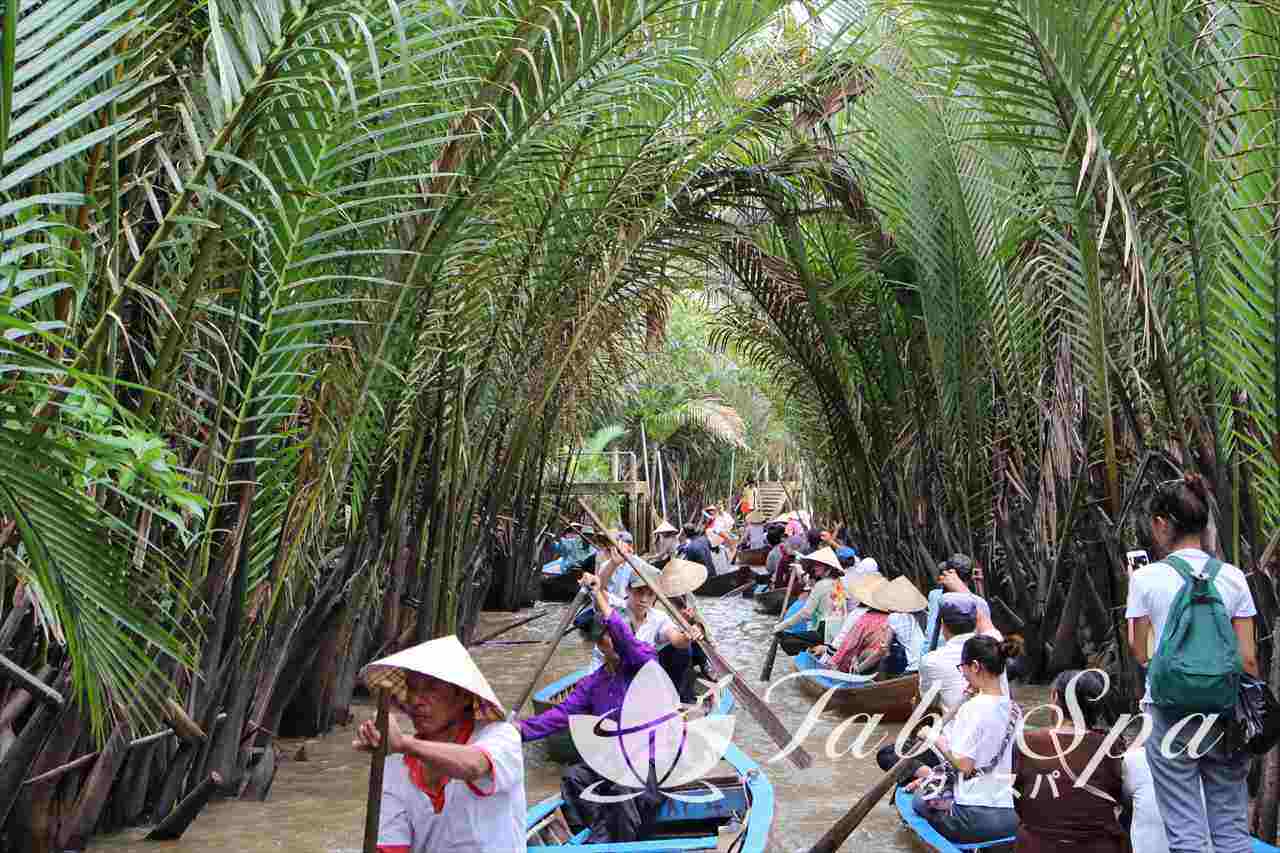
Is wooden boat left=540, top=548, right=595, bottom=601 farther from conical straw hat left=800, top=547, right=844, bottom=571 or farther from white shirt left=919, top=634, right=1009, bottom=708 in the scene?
white shirt left=919, top=634, right=1009, bottom=708

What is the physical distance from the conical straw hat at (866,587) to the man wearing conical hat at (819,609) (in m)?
1.59

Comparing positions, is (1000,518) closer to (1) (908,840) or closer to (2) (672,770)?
(1) (908,840)

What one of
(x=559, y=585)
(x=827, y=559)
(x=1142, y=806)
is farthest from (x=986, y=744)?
(x=559, y=585)

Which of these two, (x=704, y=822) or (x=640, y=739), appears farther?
(x=704, y=822)

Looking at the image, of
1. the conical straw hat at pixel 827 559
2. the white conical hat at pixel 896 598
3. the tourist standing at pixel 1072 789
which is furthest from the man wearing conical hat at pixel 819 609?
the tourist standing at pixel 1072 789

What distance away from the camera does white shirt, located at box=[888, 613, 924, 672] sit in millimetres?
9867

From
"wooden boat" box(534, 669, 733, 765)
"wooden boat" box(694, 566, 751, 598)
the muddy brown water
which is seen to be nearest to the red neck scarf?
the muddy brown water

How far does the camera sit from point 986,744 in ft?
17.4

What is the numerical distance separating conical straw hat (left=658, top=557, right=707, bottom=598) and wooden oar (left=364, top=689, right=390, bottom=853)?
5.65 meters

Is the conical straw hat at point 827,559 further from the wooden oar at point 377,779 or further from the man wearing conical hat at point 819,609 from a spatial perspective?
the wooden oar at point 377,779

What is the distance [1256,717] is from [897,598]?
5720 mm

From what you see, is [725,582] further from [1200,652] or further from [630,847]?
[1200,652]

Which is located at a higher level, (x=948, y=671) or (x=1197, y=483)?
(x=1197, y=483)

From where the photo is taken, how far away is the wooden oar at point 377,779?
2.68 meters
